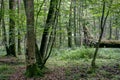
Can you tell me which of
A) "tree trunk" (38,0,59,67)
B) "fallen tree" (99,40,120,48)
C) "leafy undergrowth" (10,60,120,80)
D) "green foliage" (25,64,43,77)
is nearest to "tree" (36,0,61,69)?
"tree trunk" (38,0,59,67)

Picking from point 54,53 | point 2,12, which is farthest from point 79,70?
point 54,53

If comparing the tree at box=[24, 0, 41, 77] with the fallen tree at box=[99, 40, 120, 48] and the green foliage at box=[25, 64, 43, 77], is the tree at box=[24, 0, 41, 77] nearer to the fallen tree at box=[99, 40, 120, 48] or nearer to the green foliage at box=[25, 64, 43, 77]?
the green foliage at box=[25, 64, 43, 77]

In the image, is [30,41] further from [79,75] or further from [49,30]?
[79,75]

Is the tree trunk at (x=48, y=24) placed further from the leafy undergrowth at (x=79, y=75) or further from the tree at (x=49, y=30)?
the leafy undergrowth at (x=79, y=75)

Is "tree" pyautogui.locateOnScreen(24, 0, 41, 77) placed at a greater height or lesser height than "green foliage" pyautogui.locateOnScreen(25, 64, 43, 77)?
greater

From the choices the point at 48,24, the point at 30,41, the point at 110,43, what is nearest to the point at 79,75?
the point at 30,41

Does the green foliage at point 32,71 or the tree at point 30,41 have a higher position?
the tree at point 30,41

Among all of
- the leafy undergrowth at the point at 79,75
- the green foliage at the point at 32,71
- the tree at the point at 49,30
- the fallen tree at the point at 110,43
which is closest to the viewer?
the leafy undergrowth at the point at 79,75

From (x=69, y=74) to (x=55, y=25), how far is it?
7.85 ft

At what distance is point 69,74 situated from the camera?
9570 millimetres

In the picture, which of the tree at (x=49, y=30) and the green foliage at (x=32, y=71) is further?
the tree at (x=49, y=30)

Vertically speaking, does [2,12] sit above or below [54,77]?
above

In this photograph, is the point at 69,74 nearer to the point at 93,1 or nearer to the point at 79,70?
the point at 79,70

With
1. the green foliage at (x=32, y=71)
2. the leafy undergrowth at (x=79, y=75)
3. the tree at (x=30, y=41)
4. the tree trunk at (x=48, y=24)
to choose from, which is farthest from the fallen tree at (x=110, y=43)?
the tree at (x=30, y=41)
